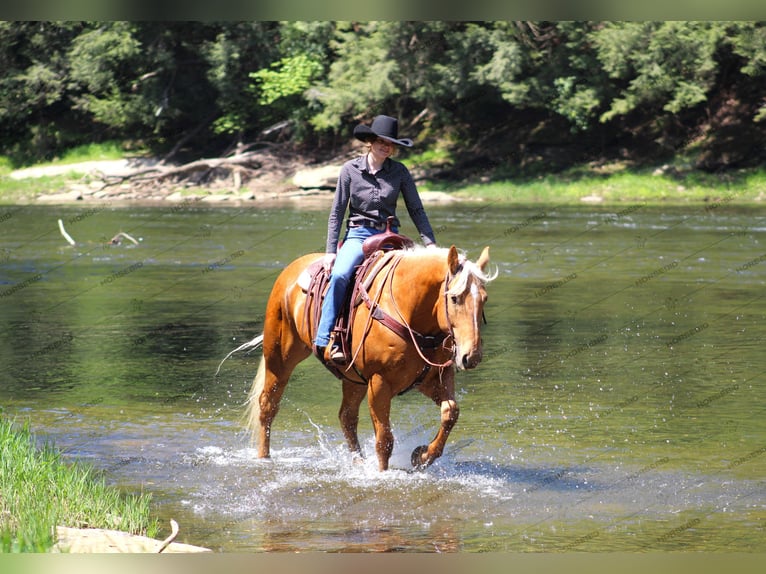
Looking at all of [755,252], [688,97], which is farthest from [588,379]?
[688,97]

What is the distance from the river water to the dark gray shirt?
2.06 meters

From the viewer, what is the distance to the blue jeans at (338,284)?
973 centimetres

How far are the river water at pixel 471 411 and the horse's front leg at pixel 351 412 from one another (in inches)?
Result: 8.2

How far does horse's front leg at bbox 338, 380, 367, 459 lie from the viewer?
1034 cm

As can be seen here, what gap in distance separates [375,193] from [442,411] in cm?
180

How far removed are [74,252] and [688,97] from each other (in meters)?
23.1

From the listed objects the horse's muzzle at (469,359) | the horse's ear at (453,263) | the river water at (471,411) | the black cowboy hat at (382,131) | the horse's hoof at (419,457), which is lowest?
the river water at (471,411)

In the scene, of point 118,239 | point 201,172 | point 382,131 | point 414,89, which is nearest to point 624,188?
point 414,89

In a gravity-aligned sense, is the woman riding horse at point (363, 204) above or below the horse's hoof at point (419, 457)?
above

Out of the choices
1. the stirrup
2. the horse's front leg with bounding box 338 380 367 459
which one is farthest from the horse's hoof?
the stirrup

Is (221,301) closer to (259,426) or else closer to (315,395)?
(315,395)

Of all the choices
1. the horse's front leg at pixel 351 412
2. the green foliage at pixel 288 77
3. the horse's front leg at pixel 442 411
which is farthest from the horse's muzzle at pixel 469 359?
the green foliage at pixel 288 77

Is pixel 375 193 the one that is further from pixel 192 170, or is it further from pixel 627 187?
pixel 192 170

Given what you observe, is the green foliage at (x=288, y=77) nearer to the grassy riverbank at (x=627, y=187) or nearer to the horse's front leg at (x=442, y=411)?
the grassy riverbank at (x=627, y=187)
